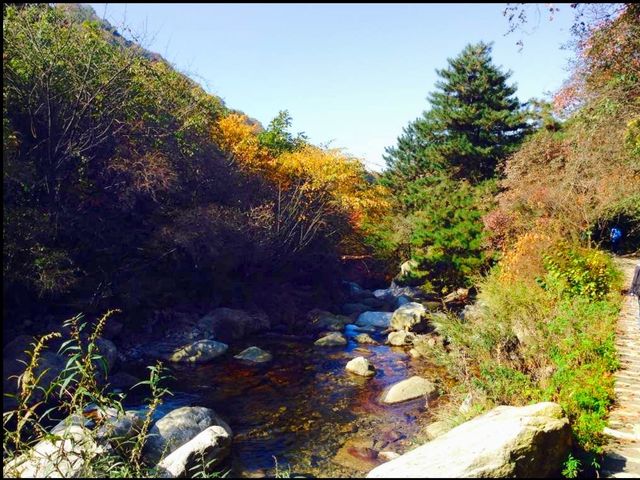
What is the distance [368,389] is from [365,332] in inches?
234

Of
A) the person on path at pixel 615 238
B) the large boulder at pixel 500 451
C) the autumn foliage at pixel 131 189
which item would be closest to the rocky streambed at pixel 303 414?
the large boulder at pixel 500 451

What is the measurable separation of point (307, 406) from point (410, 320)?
22.8 ft

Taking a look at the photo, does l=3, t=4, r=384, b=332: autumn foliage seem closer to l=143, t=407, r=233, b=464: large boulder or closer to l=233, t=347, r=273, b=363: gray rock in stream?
l=233, t=347, r=273, b=363: gray rock in stream

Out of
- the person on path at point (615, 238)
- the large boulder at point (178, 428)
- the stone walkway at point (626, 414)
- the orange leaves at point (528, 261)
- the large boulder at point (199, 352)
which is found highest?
the person on path at point (615, 238)

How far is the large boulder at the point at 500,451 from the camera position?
13.2ft

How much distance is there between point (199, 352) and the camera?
1301cm

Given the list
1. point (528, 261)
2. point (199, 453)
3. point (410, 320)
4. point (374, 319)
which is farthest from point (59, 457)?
point (374, 319)

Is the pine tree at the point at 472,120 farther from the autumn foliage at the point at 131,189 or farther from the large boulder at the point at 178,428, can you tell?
the large boulder at the point at 178,428

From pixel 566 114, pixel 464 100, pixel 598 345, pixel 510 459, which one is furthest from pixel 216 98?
pixel 510 459

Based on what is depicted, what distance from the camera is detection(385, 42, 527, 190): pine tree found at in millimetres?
26000

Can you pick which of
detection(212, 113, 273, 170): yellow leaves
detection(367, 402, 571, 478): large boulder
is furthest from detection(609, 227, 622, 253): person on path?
detection(367, 402, 571, 478): large boulder

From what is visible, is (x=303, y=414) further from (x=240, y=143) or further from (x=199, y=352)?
(x=240, y=143)

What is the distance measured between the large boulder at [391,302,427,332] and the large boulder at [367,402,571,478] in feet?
36.0

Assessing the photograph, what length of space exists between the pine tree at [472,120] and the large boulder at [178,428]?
21.5 meters
